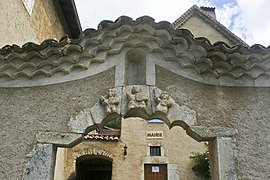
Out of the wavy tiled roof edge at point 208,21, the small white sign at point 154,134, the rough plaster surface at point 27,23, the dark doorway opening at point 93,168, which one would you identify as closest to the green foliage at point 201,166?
the small white sign at point 154,134

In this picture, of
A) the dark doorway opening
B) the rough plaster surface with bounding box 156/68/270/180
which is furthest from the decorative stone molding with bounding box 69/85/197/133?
the dark doorway opening

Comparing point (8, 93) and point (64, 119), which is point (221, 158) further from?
point (8, 93)

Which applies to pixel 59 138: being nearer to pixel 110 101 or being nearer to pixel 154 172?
pixel 110 101

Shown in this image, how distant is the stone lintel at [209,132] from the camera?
12.0 ft

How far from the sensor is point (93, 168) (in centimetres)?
1341

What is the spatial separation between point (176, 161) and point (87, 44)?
1020 cm

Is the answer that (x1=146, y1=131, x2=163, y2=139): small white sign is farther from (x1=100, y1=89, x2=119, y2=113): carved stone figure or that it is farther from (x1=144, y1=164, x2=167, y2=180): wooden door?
(x1=100, y1=89, x2=119, y2=113): carved stone figure

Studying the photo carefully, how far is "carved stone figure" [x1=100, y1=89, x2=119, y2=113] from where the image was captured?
12.3 ft

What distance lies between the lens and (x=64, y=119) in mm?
3785

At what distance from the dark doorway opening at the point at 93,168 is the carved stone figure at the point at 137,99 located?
8.40 m

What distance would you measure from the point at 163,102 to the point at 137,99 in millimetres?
303

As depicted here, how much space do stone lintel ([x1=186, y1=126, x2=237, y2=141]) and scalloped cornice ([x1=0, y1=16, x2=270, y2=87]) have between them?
1.99 ft

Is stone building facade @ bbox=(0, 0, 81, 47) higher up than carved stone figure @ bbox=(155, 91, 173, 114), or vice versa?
stone building facade @ bbox=(0, 0, 81, 47)

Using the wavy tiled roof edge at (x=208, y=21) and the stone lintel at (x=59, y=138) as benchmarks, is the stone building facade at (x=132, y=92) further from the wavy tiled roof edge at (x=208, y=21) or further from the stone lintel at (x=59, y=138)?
the wavy tiled roof edge at (x=208, y=21)
